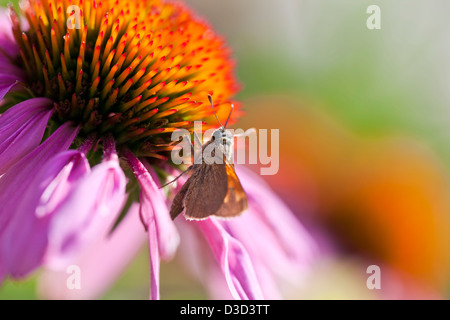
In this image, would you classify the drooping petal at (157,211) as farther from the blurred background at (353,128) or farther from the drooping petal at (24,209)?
the blurred background at (353,128)

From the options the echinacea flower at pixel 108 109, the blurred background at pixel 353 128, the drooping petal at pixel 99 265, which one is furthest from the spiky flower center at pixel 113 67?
the blurred background at pixel 353 128

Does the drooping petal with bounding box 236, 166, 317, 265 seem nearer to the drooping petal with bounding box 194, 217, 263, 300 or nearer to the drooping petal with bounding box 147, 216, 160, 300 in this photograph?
the drooping petal with bounding box 194, 217, 263, 300

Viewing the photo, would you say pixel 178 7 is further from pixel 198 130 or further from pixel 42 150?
pixel 42 150

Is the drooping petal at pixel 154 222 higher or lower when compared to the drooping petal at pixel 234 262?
higher

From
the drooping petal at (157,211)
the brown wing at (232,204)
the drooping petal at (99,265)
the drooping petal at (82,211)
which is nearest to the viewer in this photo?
the drooping petal at (82,211)

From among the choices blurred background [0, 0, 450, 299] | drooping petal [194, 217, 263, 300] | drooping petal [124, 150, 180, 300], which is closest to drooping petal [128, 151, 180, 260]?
drooping petal [124, 150, 180, 300]

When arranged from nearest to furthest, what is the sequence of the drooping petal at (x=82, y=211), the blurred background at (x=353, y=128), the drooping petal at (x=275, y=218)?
the drooping petal at (x=82, y=211) → the drooping petal at (x=275, y=218) → the blurred background at (x=353, y=128)
